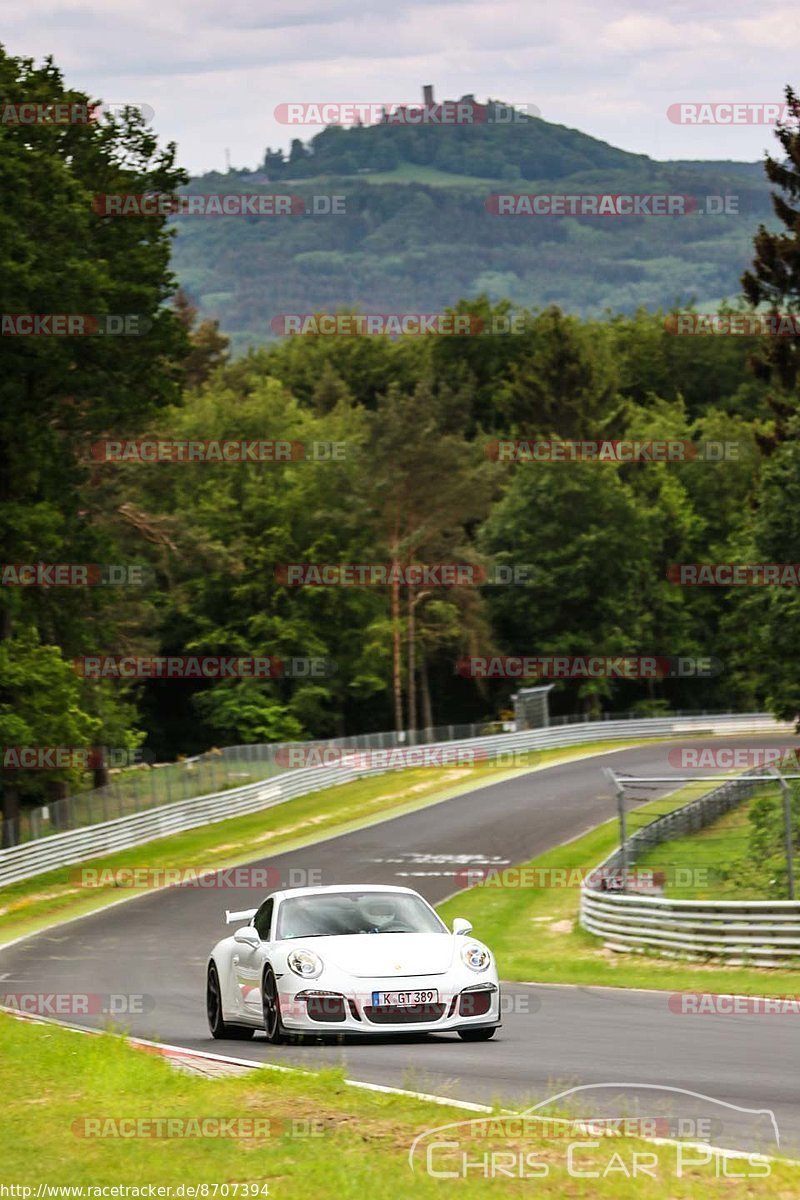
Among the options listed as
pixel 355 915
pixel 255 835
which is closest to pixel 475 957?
pixel 355 915

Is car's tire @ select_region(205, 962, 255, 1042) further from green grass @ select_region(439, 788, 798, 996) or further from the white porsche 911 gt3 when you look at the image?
green grass @ select_region(439, 788, 798, 996)

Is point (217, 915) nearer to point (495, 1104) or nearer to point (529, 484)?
point (495, 1104)

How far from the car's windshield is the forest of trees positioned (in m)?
24.2

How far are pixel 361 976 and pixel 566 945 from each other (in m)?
14.5

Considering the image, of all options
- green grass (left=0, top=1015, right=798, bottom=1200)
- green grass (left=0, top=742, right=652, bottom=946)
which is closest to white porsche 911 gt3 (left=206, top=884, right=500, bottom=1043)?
green grass (left=0, top=1015, right=798, bottom=1200)

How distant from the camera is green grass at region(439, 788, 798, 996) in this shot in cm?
2070

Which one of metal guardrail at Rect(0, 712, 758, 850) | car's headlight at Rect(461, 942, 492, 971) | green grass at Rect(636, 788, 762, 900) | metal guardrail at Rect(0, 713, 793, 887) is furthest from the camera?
metal guardrail at Rect(0, 712, 758, 850)

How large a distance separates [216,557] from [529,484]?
32947mm

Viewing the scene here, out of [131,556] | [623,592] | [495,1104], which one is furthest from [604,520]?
[495,1104]

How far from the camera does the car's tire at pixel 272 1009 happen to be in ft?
44.9

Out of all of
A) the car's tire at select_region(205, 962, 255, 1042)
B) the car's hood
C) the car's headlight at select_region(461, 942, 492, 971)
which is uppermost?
the car's hood

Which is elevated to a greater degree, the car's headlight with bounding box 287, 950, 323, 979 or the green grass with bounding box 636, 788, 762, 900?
the car's headlight with bounding box 287, 950, 323, 979

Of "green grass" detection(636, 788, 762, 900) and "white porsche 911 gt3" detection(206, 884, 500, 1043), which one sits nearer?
"white porsche 911 gt3" detection(206, 884, 500, 1043)

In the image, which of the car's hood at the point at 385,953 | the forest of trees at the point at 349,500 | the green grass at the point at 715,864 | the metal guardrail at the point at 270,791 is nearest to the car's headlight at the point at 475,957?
the car's hood at the point at 385,953
